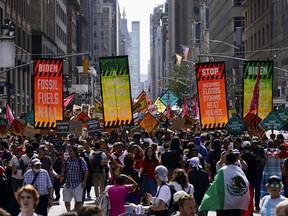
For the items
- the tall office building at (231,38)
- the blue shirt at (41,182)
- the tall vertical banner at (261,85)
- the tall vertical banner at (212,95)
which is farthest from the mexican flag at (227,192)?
the tall office building at (231,38)

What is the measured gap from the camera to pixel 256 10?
267ft

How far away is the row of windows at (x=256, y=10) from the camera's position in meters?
74.6

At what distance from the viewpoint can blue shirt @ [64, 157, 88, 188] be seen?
1770 centimetres

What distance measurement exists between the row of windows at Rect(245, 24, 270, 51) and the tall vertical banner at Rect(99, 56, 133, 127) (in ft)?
147

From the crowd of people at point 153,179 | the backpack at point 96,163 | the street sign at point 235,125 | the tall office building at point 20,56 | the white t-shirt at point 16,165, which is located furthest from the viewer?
the tall office building at point 20,56

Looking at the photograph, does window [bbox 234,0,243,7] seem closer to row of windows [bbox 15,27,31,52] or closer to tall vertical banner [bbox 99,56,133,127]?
row of windows [bbox 15,27,31,52]

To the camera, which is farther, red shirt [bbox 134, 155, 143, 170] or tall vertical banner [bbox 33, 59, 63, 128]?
tall vertical banner [bbox 33, 59, 63, 128]

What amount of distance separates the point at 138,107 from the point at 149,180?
25.3m

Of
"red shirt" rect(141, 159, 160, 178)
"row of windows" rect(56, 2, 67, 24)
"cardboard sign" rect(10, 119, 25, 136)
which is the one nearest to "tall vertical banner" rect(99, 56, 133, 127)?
"cardboard sign" rect(10, 119, 25, 136)

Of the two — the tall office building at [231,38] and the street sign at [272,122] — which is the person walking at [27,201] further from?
the tall office building at [231,38]

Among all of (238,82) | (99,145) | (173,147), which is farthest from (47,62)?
(238,82)

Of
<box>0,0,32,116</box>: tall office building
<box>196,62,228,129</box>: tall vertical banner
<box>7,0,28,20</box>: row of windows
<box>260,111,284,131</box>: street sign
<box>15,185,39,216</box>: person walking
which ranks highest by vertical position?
<box>7,0,28,20</box>: row of windows

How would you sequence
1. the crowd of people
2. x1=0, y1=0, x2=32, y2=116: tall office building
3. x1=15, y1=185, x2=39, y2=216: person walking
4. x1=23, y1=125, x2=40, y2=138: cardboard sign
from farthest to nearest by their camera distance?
x1=0, y1=0, x2=32, y2=116: tall office building, x1=23, y1=125, x2=40, y2=138: cardboard sign, the crowd of people, x1=15, y1=185, x2=39, y2=216: person walking

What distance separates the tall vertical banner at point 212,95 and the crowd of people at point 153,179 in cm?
421
